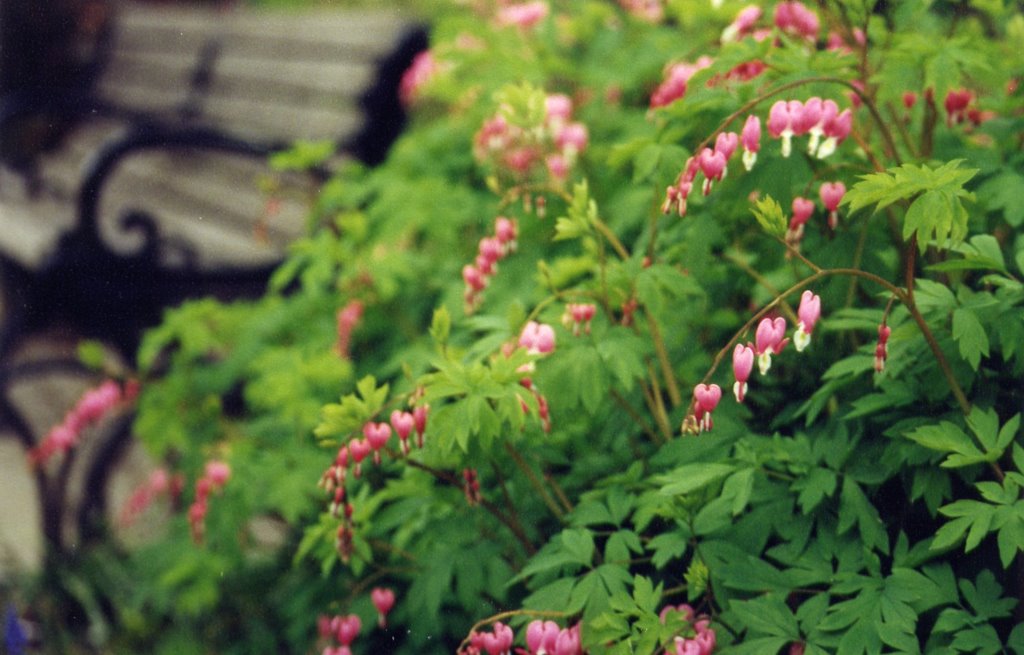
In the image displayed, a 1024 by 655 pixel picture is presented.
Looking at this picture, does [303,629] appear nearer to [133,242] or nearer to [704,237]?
[704,237]

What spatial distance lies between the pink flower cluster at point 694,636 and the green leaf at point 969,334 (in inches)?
23.7

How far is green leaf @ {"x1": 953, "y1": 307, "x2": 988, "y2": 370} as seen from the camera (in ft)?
5.31

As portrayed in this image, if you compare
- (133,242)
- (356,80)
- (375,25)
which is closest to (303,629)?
(133,242)

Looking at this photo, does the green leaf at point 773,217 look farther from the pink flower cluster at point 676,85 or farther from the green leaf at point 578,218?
the pink flower cluster at point 676,85

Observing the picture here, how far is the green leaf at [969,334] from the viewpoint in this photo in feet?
5.31

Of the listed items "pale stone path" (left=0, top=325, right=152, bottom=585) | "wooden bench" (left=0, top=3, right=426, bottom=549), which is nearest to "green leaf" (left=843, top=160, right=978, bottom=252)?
"wooden bench" (left=0, top=3, right=426, bottom=549)

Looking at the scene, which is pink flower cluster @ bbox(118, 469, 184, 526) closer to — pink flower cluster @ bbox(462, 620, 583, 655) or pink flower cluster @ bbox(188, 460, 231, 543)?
pink flower cluster @ bbox(188, 460, 231, 543)

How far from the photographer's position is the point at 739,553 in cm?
173

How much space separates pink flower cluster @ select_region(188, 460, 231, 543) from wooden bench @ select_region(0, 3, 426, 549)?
2.74 feet

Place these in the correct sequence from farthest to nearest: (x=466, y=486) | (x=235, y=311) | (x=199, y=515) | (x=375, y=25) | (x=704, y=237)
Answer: (x=375, y=25) < (x=235, y=311) < (x=199, y=515) < (x=704, y=237) < (x=466, y=486)

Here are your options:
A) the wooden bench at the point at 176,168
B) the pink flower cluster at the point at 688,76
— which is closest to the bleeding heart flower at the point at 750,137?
the pink flower cluster at the point at 688,76

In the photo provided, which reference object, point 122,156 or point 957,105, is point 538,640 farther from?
point 122,156

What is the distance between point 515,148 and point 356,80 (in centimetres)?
221

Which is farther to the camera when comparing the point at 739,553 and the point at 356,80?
the point at 356,80
